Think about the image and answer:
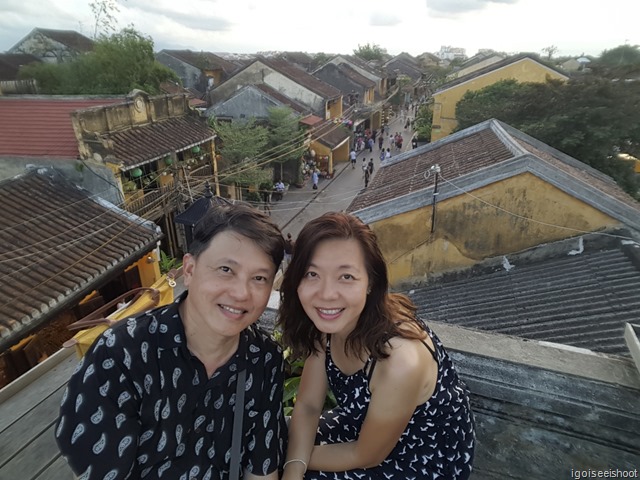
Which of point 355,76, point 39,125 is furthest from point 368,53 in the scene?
point 39,125

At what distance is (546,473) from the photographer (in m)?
2.26

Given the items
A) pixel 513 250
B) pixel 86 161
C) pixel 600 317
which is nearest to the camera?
pixel 600 317

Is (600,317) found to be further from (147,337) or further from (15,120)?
(15,120)

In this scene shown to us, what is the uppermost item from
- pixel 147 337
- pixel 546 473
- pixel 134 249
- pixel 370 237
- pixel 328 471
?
pixel 370 237

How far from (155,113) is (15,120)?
14.7ft

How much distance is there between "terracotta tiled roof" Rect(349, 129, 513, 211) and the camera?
7.83 meters

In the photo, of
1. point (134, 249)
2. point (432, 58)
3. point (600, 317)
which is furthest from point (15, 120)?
point (432, 58)

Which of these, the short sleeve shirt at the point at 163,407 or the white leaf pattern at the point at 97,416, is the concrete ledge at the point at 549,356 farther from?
the white leaf pattern at the point at 97,416

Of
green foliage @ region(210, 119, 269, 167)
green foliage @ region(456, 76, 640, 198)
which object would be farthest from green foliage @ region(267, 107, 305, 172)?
green foliage @ region(456, 76, 640, 198)

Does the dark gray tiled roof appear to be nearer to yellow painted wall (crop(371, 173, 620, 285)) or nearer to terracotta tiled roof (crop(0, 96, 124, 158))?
yellow painted wall (crop(371, 173, 620, 285))

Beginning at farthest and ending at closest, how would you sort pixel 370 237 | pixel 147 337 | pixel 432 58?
pixel 432 58, pixel 370 237, pixel 147 337

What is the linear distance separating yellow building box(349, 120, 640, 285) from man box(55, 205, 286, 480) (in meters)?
5.76

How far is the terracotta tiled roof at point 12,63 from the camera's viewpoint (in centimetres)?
2303

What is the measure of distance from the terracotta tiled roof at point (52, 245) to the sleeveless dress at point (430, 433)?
6.60 meters
